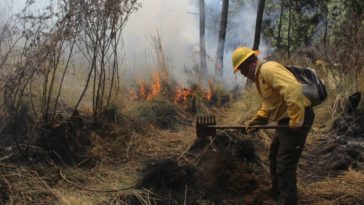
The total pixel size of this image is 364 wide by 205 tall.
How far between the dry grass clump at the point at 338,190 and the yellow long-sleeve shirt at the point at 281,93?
124cm

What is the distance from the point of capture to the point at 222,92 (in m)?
11.0

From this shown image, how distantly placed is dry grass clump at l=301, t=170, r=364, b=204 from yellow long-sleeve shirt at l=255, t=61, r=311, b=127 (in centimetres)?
124

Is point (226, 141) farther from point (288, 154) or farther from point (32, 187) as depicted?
point (32, 187)

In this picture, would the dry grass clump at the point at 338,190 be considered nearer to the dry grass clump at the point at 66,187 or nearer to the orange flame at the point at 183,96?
the dry grass clump at the point at 66,187

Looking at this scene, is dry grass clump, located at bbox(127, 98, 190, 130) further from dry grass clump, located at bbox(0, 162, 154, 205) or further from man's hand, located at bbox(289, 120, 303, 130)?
man's hand, located at bbox(289, 120, 303, 130)

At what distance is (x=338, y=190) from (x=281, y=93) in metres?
1.79

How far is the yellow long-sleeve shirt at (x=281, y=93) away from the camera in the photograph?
4988mm

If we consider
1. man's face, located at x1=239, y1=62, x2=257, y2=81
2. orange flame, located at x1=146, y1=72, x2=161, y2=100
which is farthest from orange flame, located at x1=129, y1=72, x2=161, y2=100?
man's face, located at x1=239, y1=62, x2=257, y2=81

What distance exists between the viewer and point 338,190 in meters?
6.17

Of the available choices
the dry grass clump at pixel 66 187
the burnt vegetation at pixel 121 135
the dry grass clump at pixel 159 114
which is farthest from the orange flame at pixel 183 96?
the dry grass clump at pixel 66 187

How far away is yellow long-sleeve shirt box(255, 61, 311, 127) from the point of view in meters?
4.99

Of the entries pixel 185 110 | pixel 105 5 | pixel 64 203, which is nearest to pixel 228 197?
pixel 64 203

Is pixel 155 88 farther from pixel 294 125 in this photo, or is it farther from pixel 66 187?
pixel 294 125

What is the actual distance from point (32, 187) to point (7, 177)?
1.00 ft
